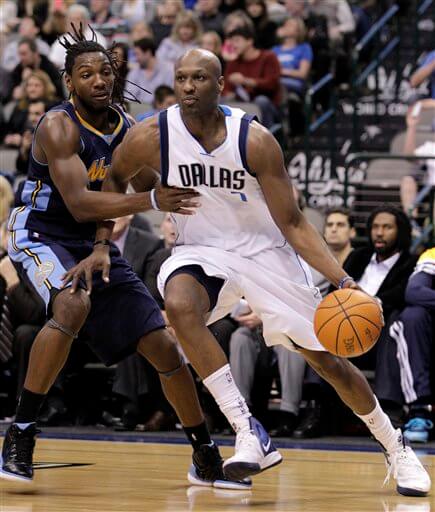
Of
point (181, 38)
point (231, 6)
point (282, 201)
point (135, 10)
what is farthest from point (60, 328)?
point (135, 10)

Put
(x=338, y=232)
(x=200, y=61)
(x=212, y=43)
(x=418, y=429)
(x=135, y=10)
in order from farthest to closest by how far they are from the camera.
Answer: (x=135, y=10) → (x=212, y=43) → (x=338, y=232) → (x=418, y=429) → (x=200, y=61)

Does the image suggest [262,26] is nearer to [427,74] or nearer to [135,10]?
[135,10]

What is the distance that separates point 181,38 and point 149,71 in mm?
523

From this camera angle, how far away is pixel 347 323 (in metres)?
4.98

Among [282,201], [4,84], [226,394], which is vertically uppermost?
[4,84]

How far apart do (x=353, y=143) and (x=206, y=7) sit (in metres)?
2.49

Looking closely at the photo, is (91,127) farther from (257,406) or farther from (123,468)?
(257,406)

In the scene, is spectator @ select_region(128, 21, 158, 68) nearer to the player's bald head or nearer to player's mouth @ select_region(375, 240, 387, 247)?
player's mouth @ select_region(375, 240, 387, 247)

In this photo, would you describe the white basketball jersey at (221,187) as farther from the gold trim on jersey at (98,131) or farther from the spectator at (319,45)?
the spectator at (319,45)

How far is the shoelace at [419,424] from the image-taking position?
7.62 metres

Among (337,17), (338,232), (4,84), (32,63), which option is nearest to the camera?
(338,232)

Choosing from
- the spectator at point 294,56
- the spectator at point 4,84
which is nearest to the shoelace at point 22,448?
the spectator at point 294,56

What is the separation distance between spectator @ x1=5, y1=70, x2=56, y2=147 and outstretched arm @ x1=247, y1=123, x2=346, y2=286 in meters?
6.46

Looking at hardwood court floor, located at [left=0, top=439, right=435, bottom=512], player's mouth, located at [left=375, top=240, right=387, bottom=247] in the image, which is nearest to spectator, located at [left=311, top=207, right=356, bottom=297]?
player's mouth, located at [left=375, top=240, right=387, bottom=247]
